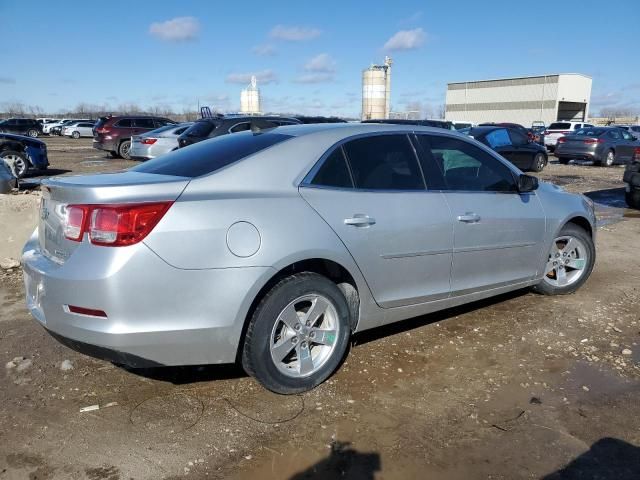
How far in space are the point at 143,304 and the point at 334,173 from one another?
1439 mm

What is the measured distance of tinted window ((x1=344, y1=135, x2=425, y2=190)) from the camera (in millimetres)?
3568

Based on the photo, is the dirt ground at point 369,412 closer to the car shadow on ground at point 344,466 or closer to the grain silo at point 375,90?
the car shadow on ground at point 344,466

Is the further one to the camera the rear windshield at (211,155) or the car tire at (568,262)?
the car tire at (568,262)

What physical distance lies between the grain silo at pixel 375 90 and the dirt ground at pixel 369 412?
63.3 metres

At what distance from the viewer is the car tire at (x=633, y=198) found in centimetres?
1013

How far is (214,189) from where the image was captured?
9.77 ft

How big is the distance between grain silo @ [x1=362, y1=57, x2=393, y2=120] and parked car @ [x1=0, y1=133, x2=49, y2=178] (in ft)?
178

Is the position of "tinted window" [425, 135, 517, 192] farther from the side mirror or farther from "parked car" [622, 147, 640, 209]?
"parked car" [622, 147, 640, 209]

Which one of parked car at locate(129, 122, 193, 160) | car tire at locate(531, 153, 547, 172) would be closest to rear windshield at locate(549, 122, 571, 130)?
car tire at locate(531, 153, 547, 172)

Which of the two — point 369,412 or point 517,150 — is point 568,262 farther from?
point 517,150

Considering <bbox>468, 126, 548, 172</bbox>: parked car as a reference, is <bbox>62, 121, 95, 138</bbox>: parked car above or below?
below

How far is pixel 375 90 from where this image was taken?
65.5 metres

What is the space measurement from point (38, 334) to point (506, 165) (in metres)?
4.02

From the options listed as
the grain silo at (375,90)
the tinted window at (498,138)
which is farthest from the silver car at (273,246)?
the grain silo at (375,90)
